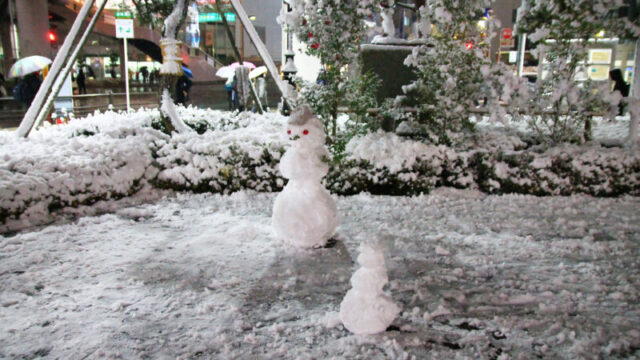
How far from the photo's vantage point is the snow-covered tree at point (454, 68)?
688cm

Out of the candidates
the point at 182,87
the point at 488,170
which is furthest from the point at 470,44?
the point at 182,87

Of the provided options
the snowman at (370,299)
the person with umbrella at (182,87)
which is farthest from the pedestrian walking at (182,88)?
the snowman at (370,299)

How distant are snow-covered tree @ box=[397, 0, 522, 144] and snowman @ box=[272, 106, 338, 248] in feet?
9.81

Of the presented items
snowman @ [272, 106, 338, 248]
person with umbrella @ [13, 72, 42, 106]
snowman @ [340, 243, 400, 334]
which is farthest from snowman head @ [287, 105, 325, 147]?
person with umbrella @ [13, 72, 42, 106]

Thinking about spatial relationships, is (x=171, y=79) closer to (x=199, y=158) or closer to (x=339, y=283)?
(x=199, y=158)

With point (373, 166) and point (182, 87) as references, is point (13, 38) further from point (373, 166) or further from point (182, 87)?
point (373, 166)

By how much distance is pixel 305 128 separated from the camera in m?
4.55

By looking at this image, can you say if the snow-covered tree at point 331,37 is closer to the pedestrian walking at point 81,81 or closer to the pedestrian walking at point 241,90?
the pedestrian walking at point 241,90

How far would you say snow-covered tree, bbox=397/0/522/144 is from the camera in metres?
6.88

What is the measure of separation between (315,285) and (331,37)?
458 centimetres

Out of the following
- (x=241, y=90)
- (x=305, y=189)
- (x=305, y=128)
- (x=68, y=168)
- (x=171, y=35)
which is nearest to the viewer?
(x=305, y=128)

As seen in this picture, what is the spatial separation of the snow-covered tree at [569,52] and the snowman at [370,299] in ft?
17.1

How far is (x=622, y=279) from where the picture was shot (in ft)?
13.6

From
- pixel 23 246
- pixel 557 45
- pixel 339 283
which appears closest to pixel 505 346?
pixel 339 283
